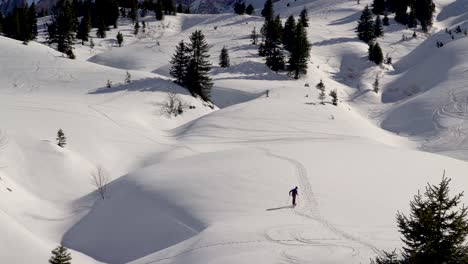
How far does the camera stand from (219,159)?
3384cm

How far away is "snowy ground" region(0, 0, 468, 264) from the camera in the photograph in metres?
22.3

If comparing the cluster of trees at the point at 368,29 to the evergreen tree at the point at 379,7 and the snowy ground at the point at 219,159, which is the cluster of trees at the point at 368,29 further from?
the evergreen tree at the point at 379,7

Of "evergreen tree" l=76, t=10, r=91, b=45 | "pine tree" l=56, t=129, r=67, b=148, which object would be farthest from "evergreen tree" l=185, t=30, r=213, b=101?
"evergreen tree" l=76, t=10, r=91, b=45

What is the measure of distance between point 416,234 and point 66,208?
84.5 feet

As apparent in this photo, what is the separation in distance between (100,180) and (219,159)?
381 inches

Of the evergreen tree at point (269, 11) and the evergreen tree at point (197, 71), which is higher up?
the evergreen tree at point (269, 11)

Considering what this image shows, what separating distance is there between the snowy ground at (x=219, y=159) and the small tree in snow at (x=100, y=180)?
2.31ft

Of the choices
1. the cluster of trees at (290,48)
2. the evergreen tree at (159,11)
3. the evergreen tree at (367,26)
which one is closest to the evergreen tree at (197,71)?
the cluster of trees at (290,48)

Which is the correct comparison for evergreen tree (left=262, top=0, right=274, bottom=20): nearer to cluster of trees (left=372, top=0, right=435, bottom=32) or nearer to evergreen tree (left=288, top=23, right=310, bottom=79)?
evergreen tree (left=288, top=23, right=310, bottom=79)

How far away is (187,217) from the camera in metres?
24.6

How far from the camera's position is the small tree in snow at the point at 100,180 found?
32169 mm

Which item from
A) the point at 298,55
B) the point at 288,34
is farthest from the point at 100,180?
the point at 288,34

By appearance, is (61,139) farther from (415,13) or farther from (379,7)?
(379,7)

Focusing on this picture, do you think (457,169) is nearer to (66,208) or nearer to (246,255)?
(246,255)
